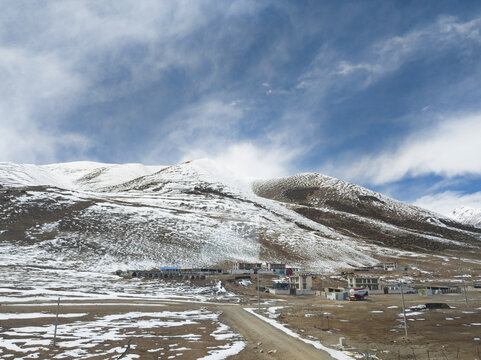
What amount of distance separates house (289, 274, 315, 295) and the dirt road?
36823mm

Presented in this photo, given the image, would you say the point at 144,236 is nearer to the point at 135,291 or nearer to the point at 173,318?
the point at 135,291

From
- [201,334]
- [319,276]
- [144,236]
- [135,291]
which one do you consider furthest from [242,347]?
[144,236]

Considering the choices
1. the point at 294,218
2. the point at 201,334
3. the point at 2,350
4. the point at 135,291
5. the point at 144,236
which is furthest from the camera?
the point at 294,218

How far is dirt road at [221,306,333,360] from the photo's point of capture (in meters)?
22.2

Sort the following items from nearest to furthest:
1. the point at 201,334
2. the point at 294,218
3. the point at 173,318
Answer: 1. the point at 201,334
2. the point at 173,318
3. the point at 294,218

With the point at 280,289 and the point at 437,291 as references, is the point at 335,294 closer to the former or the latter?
the point at 280,289

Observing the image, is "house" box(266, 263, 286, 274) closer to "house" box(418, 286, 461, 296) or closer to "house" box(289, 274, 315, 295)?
"house" box(289, 274, 315, 295)

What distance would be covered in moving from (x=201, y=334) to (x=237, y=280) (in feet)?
183

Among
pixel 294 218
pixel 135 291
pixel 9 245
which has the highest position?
pixel 294 218

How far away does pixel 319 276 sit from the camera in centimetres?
9694

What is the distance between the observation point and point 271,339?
89.4 feet

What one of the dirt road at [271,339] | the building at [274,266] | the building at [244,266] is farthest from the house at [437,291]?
the dirt road at [271,339]

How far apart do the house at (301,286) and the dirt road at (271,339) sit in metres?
36.8

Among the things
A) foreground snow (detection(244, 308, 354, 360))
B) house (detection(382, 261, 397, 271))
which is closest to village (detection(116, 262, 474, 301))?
house (detection(382, 261, 397, 271))
